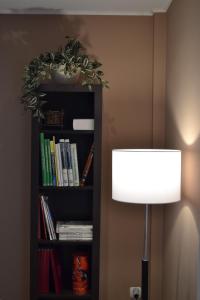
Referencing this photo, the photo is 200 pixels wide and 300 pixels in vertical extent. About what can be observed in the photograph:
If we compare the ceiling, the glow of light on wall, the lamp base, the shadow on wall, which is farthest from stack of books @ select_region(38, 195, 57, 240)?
the ceiling

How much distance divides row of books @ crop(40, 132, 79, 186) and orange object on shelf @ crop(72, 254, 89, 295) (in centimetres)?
49

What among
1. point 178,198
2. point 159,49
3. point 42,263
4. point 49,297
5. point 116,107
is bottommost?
point 49,297

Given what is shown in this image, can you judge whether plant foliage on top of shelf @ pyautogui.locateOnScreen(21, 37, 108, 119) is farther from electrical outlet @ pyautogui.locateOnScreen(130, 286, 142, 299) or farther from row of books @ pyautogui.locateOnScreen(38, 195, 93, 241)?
electrical outlet @ pyautogui.locateOnScreen(130, 286, 142, 299)

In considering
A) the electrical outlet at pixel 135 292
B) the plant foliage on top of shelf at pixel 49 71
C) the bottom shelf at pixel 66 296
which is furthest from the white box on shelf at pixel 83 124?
the electrical outlet at pixel 135 292

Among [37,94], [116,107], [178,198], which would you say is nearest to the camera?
[178,198]

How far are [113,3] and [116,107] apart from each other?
69 centimetres

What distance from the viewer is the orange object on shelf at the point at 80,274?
2713mm

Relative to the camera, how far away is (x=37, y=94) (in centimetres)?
259

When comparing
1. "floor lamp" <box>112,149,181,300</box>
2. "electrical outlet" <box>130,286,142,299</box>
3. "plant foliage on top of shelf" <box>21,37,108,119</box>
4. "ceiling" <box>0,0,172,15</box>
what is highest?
"ceiling" <box>0,0,172,15</box>

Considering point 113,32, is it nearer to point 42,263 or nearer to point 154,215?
point 154,215

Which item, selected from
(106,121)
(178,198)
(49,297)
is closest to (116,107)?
(106,121)

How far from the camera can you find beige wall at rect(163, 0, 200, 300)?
6.91 feet

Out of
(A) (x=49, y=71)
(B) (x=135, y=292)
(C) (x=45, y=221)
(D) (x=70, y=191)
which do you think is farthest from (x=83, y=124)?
(B) (x=135, y=292)

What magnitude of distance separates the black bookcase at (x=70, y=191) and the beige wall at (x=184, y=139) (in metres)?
0.47
